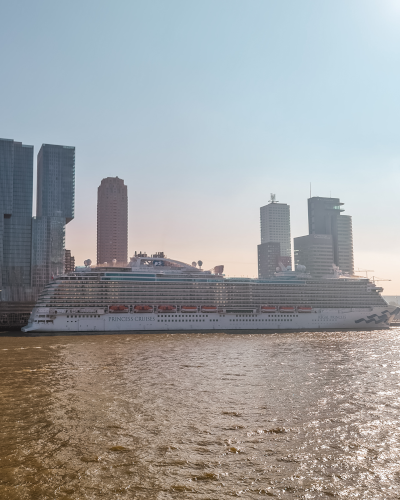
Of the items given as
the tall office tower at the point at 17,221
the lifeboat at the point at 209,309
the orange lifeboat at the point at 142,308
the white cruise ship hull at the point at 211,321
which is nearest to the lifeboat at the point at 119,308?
the white cruise ship hull at the point at 211,321

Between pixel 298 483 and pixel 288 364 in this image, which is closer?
pixel 298 483

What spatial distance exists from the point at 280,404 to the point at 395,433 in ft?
26.7

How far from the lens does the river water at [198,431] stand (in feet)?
56.5

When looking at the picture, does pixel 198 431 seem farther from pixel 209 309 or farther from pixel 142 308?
pixel 209 309

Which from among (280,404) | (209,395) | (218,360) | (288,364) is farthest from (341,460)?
(218,360)

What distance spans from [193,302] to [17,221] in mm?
126614

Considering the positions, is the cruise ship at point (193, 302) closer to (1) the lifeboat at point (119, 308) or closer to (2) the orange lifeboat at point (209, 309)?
(1) the lifeboat at point (119, 308)

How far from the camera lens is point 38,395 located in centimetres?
3181

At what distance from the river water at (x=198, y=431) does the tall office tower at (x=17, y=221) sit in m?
164

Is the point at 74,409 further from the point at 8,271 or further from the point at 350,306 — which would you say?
the point at 8,271

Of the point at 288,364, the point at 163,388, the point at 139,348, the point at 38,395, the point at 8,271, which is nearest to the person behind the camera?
the point at 38,395

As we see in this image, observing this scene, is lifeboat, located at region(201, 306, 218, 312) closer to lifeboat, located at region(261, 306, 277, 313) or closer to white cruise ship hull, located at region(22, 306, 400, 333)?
white cruise ship hull, located at region(22, 306, 400, 333)

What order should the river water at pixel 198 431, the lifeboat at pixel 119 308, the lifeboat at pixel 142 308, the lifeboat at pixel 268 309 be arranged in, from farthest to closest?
the lifeboat at pixel 268 309
the lifeboat at pixel 142 308
the lifeboat at pixel 119 308
the river water at pixel 198 431

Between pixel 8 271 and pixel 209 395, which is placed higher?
pixel 8 271
